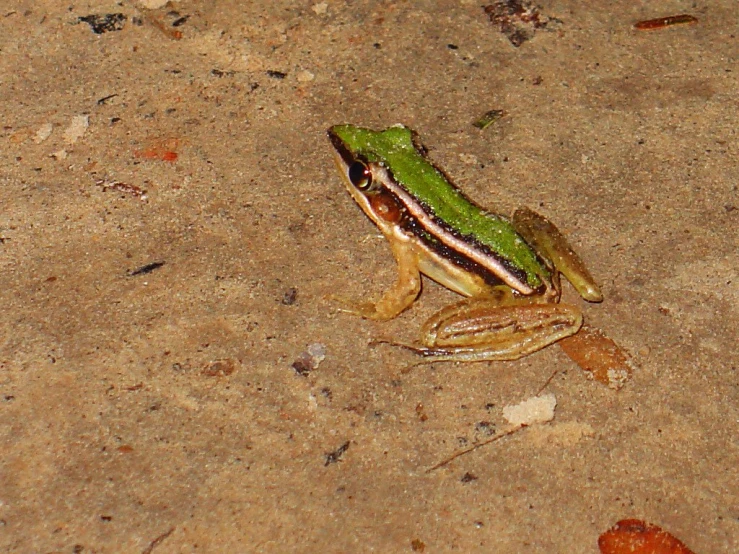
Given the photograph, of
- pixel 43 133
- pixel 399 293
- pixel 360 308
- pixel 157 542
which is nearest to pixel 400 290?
pixel 399 293

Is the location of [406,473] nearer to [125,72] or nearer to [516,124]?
[516,124]

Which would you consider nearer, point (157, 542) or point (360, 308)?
point (157, 542)

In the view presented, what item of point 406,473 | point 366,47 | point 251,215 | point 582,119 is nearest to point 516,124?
point 582,119

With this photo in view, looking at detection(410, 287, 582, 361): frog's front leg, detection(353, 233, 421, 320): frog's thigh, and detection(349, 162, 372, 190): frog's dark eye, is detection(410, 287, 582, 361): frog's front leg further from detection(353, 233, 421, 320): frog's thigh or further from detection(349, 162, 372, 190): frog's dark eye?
detection(349, 162, 372, 190): frog's dark eye

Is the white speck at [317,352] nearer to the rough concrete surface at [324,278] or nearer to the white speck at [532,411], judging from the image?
the rough concrete surface at [324,278]

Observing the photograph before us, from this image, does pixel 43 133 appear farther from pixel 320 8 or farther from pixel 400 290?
pixel 400 290

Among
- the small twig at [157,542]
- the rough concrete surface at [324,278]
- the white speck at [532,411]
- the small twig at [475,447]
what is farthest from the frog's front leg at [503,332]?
the small twig at [157,542]

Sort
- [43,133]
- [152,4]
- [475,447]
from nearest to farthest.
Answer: [475,447] → [43,133] → [152,4]

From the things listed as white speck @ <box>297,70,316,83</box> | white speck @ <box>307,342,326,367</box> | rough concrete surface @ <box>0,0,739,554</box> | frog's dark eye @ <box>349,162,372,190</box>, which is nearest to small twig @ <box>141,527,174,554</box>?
rough concrete surface @ <box>0,0,739,554</box>
